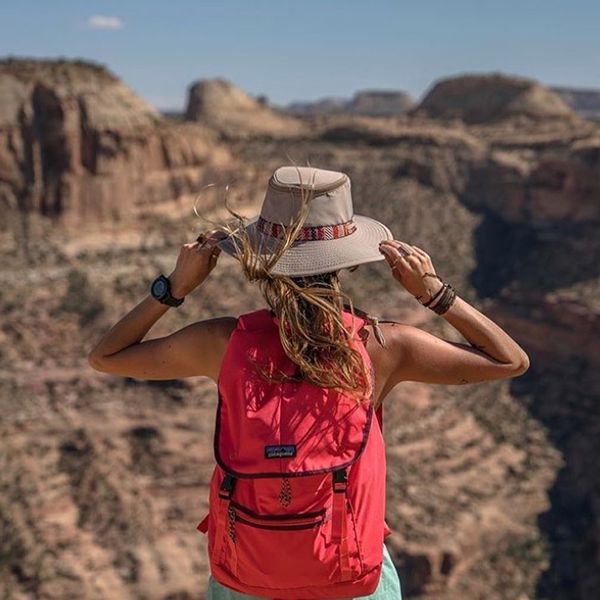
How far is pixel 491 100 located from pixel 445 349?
54.7 metres

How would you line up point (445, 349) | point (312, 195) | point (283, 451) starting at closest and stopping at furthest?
point (283, 451)
point (312, 195)
point (445, 349)

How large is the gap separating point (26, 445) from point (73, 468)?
1324 mm

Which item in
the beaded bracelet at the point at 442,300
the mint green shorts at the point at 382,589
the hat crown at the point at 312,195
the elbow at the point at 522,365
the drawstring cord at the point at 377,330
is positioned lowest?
the mint green shorts at the point at 382,589

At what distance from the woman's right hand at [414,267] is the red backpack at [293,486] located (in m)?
0.37

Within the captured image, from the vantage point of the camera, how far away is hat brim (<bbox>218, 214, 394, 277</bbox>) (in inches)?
122

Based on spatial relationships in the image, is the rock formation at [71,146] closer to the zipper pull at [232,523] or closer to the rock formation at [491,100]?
the zipper pull at [232,523]

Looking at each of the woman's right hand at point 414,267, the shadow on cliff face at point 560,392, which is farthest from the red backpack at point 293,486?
the shadow on cliff face at point 560,392

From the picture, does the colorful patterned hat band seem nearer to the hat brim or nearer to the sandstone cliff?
the hat brim

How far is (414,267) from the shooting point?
328 centimetres

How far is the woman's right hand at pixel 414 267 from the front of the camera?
3277mm

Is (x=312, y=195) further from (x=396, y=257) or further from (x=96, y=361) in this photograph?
(x=96, y=361)

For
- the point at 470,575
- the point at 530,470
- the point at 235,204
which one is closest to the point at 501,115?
the point at 235,204

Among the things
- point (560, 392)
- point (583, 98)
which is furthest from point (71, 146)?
point (583, 98)

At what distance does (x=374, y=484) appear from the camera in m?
3.05
